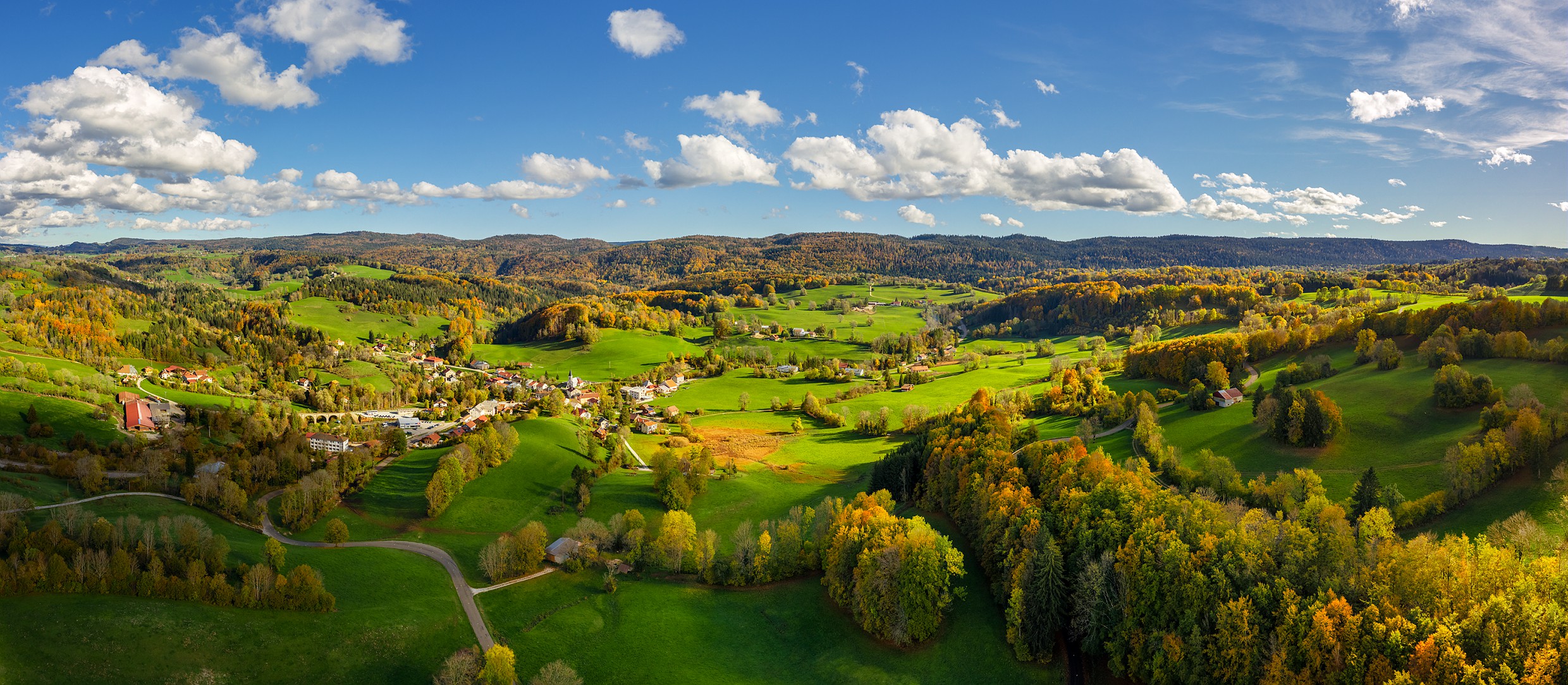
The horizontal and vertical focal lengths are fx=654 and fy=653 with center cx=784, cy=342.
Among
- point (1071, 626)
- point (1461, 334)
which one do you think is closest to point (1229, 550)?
point (1071, 626)

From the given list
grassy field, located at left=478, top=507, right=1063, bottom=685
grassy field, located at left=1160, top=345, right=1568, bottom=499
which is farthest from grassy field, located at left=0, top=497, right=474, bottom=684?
grassy field, located at left=1160, top=345, right=1568, bottom=499

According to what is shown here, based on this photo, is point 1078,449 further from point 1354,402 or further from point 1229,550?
point 1354,402

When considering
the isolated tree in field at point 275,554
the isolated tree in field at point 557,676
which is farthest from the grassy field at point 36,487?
the isolated tree in field at point 557,676

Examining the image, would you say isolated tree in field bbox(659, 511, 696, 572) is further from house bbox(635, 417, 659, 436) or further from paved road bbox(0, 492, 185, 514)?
paved road bbox(0, 492, 185, 514)

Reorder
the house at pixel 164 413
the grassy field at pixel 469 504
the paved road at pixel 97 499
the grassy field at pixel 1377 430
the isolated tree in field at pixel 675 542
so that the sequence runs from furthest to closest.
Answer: the house at pixel 164 413 < the grassy field at pixel 469 504 < the grassy field at pixel 1377 430 < the isolated tree in field at pixel 675 542 < the paved road at pixel 97 499

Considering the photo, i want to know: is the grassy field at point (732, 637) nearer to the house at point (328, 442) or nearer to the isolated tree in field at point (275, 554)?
the isolated tree in field at point (275, 554)
